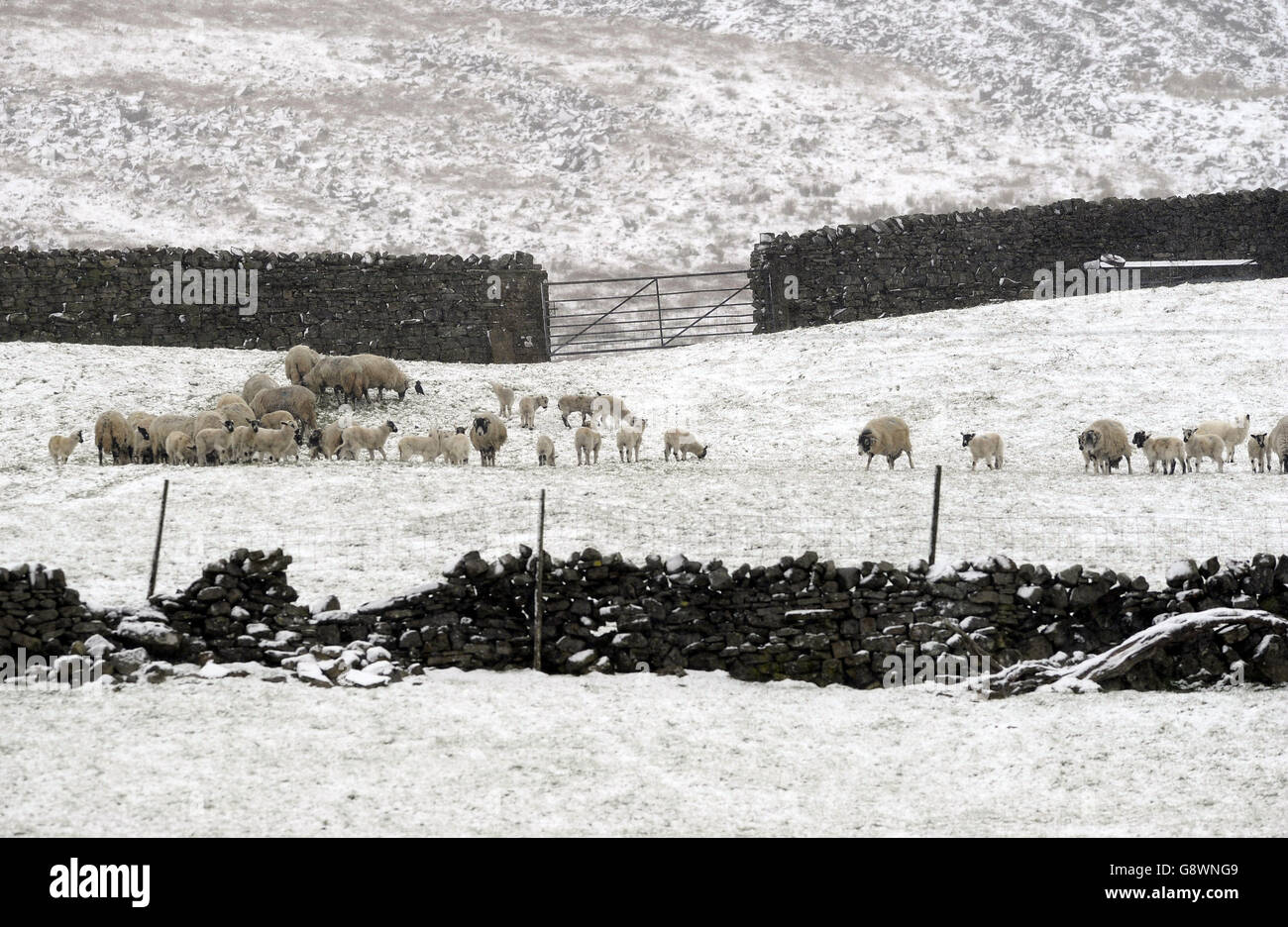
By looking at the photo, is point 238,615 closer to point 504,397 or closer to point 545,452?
point 545,452

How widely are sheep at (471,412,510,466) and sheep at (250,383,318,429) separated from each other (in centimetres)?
328

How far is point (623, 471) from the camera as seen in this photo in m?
18.3

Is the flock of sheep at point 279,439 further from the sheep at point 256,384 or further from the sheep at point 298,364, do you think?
the sheep at point 298,364

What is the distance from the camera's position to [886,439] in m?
19.1

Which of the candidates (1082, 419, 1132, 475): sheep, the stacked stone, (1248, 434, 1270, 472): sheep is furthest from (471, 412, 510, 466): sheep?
(1248, 434, 1270, 472): sheep

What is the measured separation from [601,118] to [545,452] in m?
45.9

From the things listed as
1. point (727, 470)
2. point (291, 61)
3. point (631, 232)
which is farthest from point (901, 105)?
point (727, 470)

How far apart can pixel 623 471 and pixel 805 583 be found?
716 centimetres

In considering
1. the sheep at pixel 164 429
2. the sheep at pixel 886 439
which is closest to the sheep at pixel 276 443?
the sheep at pixel 164 429

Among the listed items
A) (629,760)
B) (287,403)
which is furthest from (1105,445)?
(287,403)

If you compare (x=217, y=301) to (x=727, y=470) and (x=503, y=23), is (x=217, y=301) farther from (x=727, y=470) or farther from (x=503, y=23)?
(x=503, y=23)

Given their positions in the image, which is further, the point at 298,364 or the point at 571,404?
the point at 298,364

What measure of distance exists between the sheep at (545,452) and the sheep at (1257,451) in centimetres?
853

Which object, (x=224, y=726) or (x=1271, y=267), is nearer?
(x=224, y=726)
